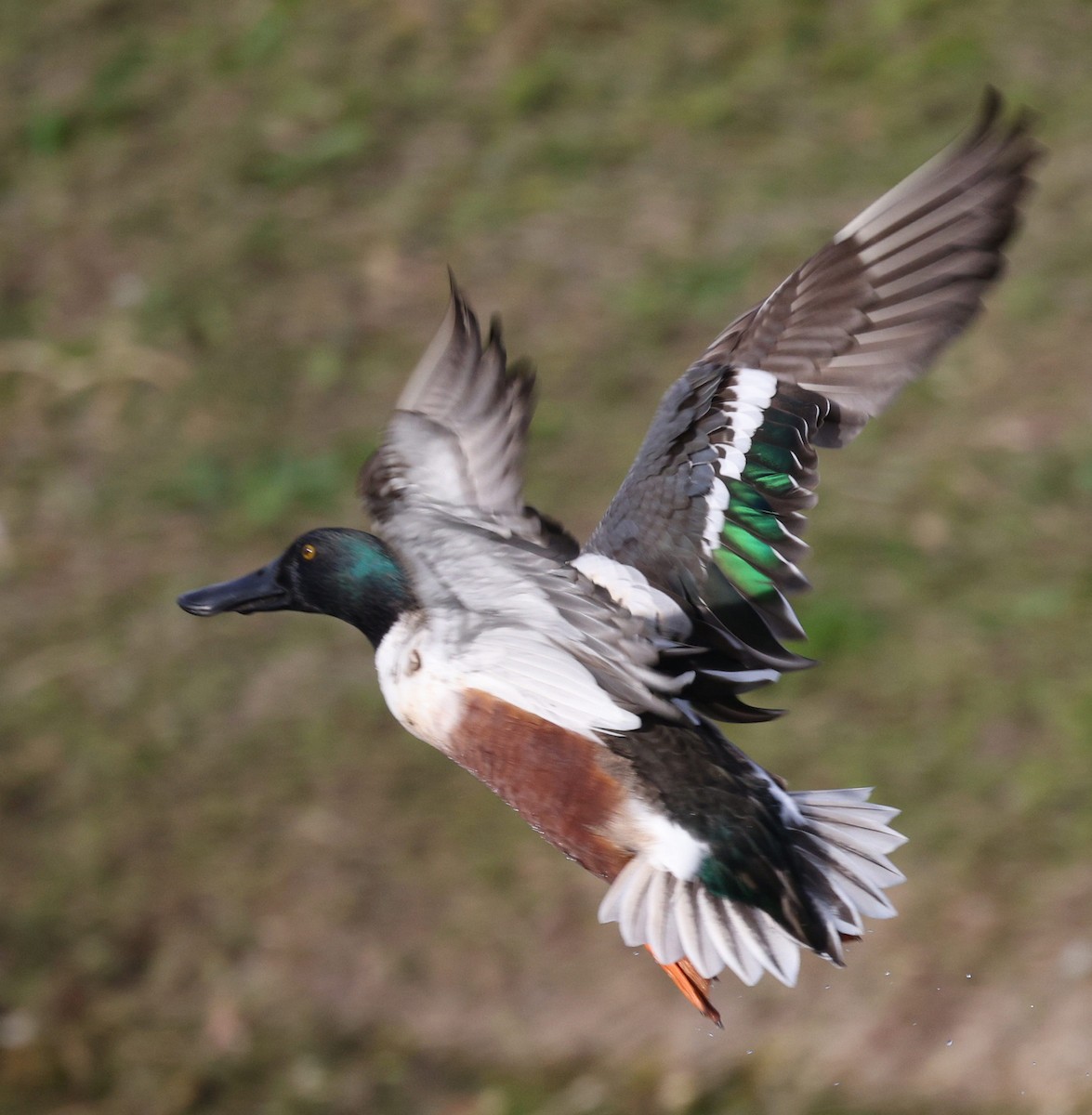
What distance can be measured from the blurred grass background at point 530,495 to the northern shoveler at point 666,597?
1.26 m

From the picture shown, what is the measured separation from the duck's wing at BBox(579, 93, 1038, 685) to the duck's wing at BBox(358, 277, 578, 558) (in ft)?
0.49

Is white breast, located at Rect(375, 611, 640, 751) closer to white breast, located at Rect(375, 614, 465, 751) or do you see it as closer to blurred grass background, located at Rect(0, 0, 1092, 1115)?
white breast, located at Rect(375, 614, 465, 751)

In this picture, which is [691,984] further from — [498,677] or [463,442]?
[463,442]

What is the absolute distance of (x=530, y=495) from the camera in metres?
4.66

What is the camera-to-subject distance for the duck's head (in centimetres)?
247

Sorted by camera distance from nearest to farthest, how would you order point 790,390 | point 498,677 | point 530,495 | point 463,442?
point 498,677, point 463,442, point 790,390, point 530,495

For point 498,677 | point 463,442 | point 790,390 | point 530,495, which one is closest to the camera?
point 498,677

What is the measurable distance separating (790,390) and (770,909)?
0.77m

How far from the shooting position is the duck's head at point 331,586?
2.47m

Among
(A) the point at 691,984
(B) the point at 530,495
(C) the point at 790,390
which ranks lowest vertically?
(B) the point at 530,495

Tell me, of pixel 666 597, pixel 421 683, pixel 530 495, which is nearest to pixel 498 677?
pixel 421 683

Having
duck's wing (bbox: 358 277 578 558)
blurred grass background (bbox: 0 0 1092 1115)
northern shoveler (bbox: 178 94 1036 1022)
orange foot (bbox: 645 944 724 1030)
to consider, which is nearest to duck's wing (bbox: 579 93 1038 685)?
northern shoveler (bbox: 178 94 1036 1022)

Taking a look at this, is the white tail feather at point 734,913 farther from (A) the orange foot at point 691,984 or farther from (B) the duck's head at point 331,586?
(B) the duck's head at point 331,586

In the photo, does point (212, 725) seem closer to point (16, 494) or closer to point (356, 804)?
point (356, 804)
